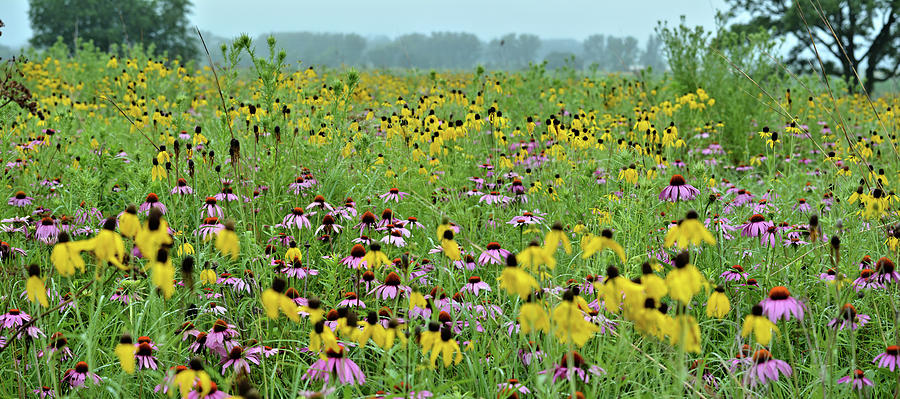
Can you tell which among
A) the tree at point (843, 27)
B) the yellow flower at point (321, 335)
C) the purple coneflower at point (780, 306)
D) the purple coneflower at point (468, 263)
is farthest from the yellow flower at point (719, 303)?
the tree at point (843, 27)

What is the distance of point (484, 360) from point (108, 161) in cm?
322

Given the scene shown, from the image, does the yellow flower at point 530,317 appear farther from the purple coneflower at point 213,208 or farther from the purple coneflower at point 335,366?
the purple coneflower at point 213,208

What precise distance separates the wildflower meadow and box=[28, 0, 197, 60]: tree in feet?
88.5

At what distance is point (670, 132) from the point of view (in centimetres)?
423

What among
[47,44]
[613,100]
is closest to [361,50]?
[47,44]

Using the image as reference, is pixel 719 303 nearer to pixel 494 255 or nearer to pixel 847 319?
pixel 847 319

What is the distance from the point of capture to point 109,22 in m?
30.2

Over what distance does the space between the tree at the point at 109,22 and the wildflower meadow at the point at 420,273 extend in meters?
27.0

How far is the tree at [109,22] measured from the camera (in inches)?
1133

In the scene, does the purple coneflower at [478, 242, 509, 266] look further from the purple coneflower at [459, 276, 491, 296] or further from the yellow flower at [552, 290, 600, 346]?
the yellow flower at [552, 290, 600, 346]

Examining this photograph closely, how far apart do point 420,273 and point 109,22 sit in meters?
33.7

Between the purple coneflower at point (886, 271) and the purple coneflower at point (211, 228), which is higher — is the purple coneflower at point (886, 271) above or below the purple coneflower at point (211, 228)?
above

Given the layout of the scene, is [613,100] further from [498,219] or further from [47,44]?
[47,44]

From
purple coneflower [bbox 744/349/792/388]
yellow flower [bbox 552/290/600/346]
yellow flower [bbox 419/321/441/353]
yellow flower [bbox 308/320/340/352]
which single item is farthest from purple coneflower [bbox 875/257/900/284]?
yellow flower [bbox 308/320/340/352]
